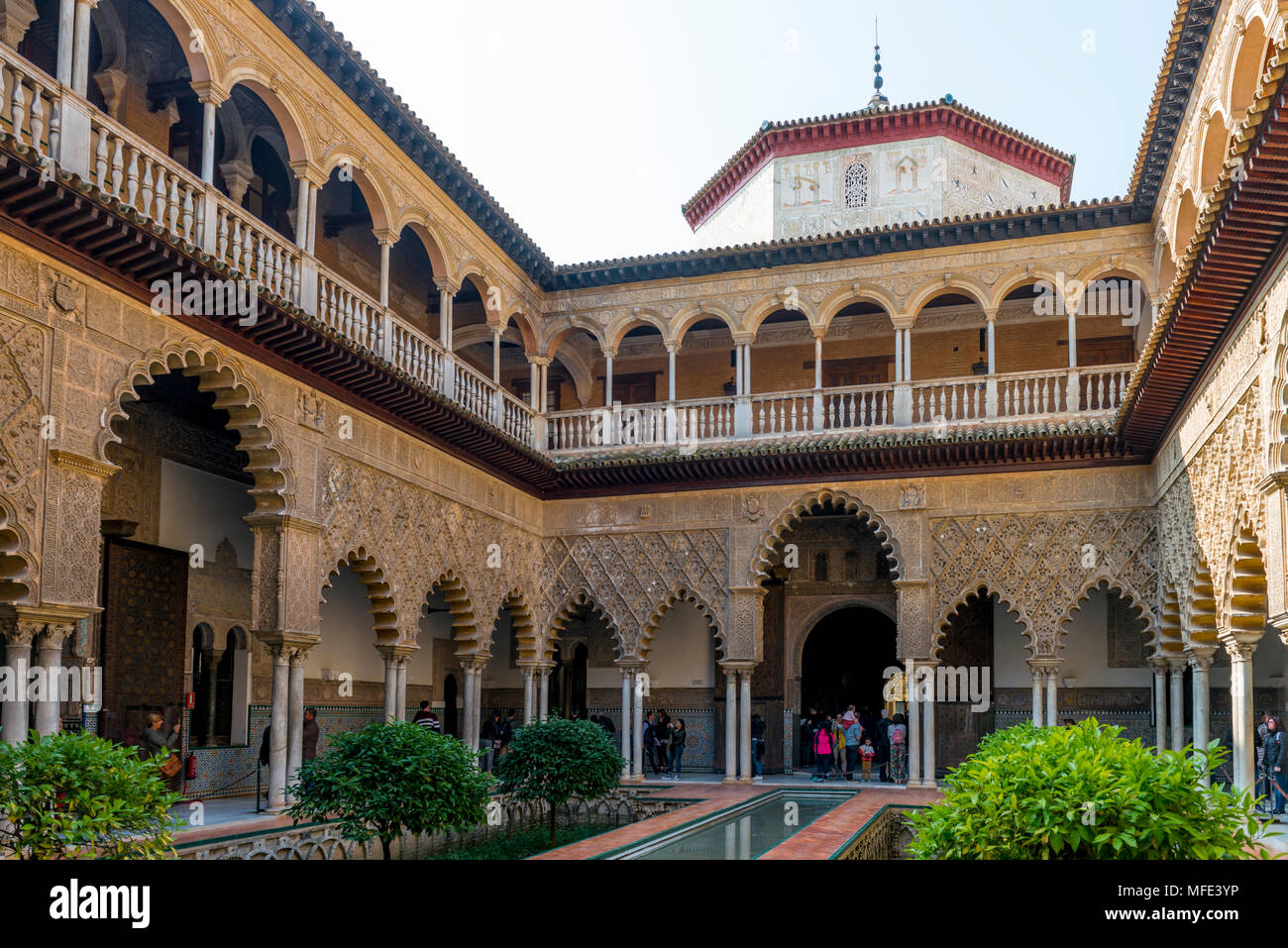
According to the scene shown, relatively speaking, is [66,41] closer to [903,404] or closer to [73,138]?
[73,138]

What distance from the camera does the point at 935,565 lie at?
14594 mm

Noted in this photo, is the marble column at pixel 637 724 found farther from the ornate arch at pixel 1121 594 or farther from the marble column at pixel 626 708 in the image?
the ornate arch at pixel 1121 594

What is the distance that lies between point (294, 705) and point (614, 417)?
21.2ft

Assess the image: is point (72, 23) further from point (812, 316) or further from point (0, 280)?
point (812, 316)

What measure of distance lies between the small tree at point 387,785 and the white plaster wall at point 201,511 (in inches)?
169

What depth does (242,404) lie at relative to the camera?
32.9ft

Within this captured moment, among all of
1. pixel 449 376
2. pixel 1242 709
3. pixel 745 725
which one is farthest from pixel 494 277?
pixel 1242 709

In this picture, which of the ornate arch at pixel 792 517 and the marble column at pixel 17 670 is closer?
the marble column at pixel 17 670

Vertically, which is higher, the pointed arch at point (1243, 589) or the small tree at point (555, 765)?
the pointed arch at point (1243, 589)

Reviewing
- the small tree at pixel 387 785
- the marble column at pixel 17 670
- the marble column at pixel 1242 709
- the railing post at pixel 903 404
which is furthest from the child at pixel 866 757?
the marble column at pixel 17 670

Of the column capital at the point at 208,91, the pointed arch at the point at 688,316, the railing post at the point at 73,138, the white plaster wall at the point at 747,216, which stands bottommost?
the railing post at the point at 73,138

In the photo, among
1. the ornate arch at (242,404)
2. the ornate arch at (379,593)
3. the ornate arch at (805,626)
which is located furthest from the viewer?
the ornate arch at (805,626)

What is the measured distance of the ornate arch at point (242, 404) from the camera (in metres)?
9.01

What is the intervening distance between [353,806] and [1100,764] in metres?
5.17
